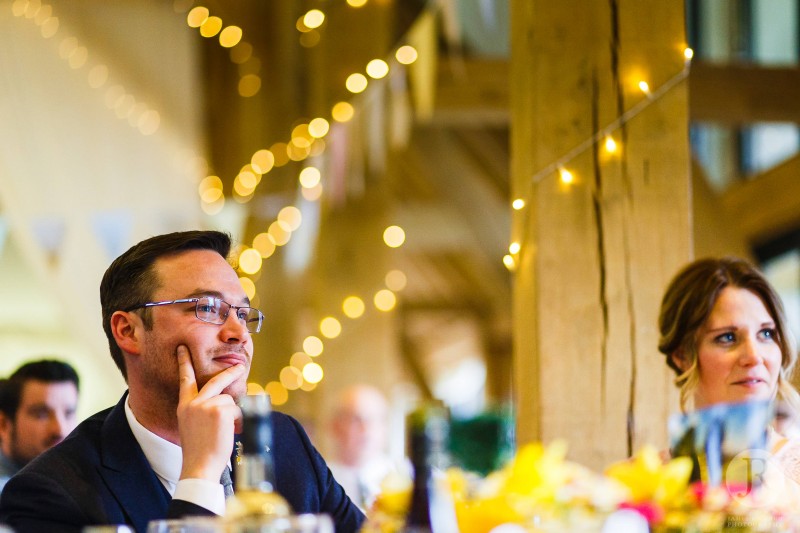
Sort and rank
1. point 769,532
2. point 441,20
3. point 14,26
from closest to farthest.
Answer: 1. point 769,532
2. point 441,20
3. point 14,26

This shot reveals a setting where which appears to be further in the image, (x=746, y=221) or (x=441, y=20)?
(x=746, y=221)

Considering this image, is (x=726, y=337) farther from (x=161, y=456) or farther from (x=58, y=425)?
(x=58, y=425)

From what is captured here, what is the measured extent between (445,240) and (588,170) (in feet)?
25.6

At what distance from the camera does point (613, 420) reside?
2.21m

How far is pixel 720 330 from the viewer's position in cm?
213

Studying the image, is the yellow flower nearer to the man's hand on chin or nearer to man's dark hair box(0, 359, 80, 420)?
the man's hand on chin

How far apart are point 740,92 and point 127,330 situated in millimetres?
4184

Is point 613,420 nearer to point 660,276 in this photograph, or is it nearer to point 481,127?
point 660,276

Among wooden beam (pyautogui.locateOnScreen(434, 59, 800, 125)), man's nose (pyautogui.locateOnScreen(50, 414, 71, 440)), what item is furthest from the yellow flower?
wooden beam (pyautogui.locateOnScreen(434, 59, 800, 125))

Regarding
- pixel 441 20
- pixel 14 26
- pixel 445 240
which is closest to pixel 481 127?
pixel 445 240

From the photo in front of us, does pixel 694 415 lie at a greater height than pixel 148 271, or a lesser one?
lesser

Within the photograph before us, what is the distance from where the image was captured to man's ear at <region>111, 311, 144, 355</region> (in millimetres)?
1876

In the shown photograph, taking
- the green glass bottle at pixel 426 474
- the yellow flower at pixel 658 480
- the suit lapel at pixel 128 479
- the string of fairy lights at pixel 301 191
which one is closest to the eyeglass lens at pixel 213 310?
the suit lapel at pixel 128 479

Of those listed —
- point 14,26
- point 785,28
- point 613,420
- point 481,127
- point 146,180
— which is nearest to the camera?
point 613,420
